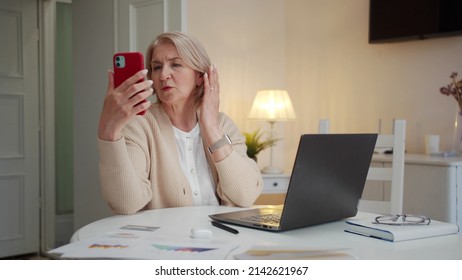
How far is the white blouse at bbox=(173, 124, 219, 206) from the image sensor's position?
2.01m

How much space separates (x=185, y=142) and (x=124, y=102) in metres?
0.49

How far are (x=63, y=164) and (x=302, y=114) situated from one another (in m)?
2.04

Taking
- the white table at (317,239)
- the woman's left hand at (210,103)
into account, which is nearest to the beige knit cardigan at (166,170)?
the woman's left hand at (210,103)

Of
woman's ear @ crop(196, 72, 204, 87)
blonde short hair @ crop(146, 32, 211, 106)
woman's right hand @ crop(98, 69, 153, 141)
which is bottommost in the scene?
woman's right hand @ crop(98, 69, 153, 141)

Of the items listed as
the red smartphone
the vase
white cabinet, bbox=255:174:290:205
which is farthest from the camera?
white cabinet, bbox=255:174:290:205

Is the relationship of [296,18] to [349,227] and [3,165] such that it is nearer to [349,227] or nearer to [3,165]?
[3,165]

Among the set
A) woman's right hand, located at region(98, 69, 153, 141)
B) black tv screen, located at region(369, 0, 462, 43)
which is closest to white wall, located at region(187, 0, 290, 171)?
black tv screen, located at region(369, 0, 462, 43)

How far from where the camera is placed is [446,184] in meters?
2.92

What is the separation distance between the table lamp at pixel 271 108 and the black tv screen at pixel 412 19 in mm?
687

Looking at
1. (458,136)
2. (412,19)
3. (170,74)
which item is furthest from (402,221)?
(412,19)

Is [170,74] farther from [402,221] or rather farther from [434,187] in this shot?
[434,187]

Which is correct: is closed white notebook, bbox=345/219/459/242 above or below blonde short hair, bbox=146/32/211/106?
below

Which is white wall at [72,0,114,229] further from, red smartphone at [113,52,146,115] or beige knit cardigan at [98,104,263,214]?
red smartphone at [113,52,146,115]
